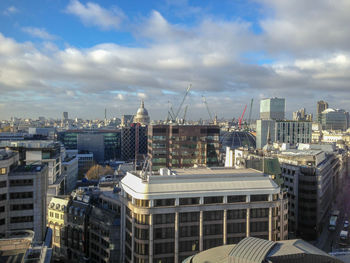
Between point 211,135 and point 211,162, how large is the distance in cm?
1148

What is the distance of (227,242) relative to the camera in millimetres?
68188

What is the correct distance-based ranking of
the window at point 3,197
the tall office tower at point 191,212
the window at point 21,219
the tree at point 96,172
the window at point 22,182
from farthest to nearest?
1. the tree at point 96,172
2. the window at point 22,182
3. the window at point 21,219
4. the window at point 3,197
5. the tall office tower at point 191,212

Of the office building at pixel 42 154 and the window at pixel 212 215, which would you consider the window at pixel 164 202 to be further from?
the office building at pixel 42 154

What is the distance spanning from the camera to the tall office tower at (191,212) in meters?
64.6

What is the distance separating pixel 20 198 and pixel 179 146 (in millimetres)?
80838

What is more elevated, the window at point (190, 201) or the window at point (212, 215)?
the window at point (190, 201)

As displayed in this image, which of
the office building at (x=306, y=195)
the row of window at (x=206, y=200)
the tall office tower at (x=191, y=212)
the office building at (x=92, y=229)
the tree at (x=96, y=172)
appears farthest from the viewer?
the tree at (x=96, y=172)

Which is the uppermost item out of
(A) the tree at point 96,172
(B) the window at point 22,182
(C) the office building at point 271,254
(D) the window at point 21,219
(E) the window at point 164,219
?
(B) the window at point 22,182

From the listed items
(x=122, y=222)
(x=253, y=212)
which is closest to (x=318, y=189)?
(x=253, y=212)

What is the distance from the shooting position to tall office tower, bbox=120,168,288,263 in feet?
212

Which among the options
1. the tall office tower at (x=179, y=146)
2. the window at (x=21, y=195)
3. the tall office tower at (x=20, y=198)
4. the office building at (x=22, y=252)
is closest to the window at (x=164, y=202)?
the office building at (x=22, y=252)

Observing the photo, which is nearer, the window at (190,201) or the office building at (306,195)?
the window at (190,201)

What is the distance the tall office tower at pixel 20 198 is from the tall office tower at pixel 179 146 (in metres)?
74.2

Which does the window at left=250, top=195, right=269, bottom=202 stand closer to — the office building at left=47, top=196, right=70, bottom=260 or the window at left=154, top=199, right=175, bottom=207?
the window at left=154, top=199, right=175, bottom=207
